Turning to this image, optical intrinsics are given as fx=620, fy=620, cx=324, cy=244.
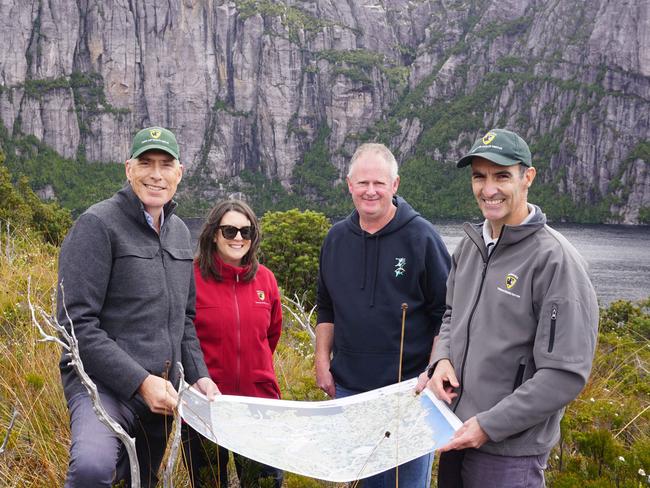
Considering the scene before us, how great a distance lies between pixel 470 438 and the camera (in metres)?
2.80

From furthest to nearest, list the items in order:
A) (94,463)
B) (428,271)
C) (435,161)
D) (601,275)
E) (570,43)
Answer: (435,161) → (570,43) → (601,275) → (428,271) → (94,463)

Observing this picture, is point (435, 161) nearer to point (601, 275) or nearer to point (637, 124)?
point (637, 124)

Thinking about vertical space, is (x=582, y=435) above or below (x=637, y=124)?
below

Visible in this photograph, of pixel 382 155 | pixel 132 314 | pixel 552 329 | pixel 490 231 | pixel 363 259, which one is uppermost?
pixel 382 155

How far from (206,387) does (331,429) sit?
778mm

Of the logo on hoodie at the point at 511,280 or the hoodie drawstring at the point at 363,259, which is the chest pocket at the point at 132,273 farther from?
the logo on hoodie at the point at 511,280

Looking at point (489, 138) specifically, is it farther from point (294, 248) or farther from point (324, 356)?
point (294, 248)

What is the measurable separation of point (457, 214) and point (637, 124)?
169 feet

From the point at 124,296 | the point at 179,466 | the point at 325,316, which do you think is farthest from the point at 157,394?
the point at 325,316

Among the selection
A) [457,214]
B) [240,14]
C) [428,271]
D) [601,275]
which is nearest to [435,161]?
[457,214]

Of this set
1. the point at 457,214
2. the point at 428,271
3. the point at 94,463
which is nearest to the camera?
the point at 94,463

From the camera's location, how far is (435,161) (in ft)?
630

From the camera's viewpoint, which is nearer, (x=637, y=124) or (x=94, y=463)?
(x=94, y=463)

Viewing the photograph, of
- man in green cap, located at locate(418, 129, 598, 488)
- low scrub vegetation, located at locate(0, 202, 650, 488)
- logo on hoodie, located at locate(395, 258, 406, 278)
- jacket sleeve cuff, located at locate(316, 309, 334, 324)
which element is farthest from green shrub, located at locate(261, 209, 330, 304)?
man in green cap, located at locate(418, 129, 598, 488)
